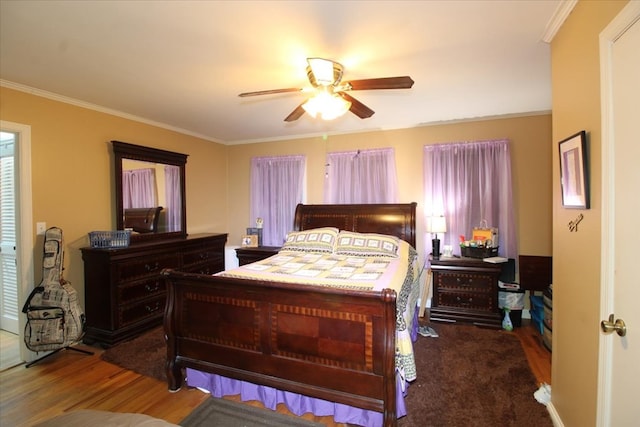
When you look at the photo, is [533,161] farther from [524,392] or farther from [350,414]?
[350,414]

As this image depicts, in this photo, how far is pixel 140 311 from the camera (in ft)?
10.7

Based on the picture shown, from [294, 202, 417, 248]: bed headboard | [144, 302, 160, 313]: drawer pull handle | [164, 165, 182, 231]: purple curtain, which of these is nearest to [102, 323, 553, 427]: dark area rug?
[144, 302, 160, 313]: drawer pull handle

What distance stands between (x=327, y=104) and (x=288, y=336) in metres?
1.60

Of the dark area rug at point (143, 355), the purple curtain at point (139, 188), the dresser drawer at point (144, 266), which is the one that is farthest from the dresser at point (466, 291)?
the purple curtain at point (139, 188)

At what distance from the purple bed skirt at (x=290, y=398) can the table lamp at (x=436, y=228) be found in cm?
205

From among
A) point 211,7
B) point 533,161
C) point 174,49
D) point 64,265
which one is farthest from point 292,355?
point 533,161

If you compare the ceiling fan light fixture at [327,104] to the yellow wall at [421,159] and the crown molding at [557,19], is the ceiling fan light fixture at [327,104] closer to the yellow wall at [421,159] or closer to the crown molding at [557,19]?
the crown molding at [557,19]

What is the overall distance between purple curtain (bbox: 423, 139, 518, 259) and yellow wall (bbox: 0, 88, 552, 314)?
14 cm

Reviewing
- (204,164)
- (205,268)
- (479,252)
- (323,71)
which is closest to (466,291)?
(479,252)

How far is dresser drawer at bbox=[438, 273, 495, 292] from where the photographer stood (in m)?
3.38

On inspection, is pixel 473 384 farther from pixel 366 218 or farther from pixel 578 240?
pixel 366 218

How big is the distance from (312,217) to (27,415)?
3256 millimetres

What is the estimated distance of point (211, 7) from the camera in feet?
5.37

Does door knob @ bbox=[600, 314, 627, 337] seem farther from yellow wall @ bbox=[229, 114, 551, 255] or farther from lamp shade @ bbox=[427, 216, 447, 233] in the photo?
yellow wall @ bbox=[229, 114, 551, 255]
